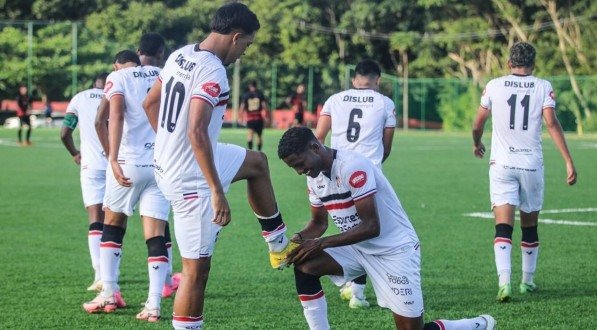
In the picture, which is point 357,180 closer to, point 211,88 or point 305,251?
point 305,251

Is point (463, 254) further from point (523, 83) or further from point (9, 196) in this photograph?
point (9, 196)

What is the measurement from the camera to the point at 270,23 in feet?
221

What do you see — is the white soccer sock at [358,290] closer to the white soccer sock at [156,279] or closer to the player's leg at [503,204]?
the player's leg at [503,204]

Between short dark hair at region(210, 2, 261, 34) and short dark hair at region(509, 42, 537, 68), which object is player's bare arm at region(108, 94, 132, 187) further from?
short dark hair at region(509, 42, 537, 68)


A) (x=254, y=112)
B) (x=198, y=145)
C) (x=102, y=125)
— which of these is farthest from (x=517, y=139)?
(x=254, y=112)

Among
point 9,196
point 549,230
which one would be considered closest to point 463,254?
point 549,230

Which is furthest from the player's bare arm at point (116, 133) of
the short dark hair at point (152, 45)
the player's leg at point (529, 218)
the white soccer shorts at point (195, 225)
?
the player's leg at point (529, 218)

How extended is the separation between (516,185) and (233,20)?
4.19 meters

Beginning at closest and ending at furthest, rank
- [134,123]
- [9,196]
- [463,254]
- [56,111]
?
[134,123] → [463,254] → [9,196] → [56,111]

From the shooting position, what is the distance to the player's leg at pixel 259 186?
6.88 metres

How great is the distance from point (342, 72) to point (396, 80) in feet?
14.9

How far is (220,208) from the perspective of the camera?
633cm

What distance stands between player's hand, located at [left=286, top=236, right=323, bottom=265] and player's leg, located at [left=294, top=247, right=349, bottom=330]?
0.06 meters

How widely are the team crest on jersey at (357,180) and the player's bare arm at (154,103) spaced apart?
1.41 m
